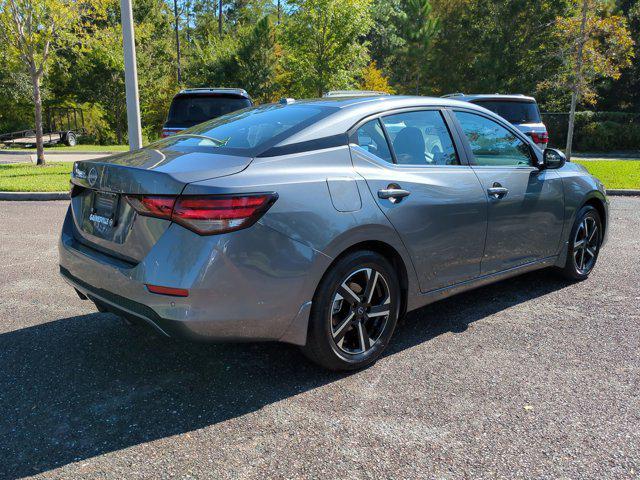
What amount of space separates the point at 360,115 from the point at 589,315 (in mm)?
2506

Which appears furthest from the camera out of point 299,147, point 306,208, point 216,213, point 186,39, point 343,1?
point 186,39

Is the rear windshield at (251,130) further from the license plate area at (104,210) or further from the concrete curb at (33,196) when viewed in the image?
the concrete curb at (33,196)

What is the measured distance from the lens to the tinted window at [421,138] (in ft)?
12.2

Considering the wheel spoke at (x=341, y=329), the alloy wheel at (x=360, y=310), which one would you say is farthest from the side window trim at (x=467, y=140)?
the wheel spoke at (x=341, y=329)

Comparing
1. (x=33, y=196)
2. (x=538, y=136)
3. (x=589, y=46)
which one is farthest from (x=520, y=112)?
(x=33, y=196)

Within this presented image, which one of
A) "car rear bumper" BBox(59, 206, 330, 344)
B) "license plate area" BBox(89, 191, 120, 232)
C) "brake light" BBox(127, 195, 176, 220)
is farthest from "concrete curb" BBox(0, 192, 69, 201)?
"brake light" BBox(127, 195, 176, 220)

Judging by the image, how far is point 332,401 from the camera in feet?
10.3

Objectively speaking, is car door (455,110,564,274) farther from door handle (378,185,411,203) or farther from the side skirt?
door handle (378,185,411,203)

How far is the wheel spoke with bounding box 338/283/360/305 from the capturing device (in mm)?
3277

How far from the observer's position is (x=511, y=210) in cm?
426

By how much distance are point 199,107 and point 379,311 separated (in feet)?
25.8

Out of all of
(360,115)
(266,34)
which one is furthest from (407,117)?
(266,34)

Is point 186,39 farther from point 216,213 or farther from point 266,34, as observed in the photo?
point 216,213

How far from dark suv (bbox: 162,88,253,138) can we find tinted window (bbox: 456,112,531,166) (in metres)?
6.57
